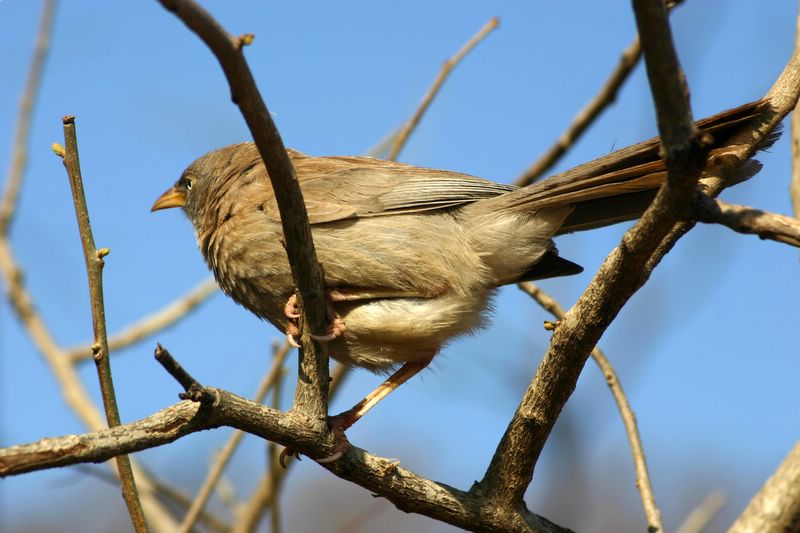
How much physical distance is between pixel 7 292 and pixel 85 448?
3888 millimetres

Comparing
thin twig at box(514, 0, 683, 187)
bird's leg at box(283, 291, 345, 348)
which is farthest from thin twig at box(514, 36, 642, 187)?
bird's leg at box(283, 291, 345, 348)

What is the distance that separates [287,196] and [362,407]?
166 cm

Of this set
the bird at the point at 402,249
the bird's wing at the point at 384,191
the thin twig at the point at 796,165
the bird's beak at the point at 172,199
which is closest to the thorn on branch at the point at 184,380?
the bird at the point at 402,249

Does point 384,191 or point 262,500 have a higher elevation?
point 384,191

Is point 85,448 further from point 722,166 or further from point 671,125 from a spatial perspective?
point 722,166

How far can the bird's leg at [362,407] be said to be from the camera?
3.68 meters

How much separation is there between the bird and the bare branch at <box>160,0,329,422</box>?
599 mm

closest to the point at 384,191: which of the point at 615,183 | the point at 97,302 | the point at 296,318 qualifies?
the point at 296,318

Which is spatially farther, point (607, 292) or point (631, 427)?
point (631, 427)

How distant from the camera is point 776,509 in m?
2.66

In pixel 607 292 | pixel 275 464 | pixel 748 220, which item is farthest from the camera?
pixel 275 464

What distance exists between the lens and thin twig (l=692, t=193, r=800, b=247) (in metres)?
2.64

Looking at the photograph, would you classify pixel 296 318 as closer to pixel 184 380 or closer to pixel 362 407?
pixel 362 407

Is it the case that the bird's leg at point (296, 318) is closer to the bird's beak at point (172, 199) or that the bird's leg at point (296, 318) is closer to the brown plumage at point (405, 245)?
the brown plumage at point (405, 245)
